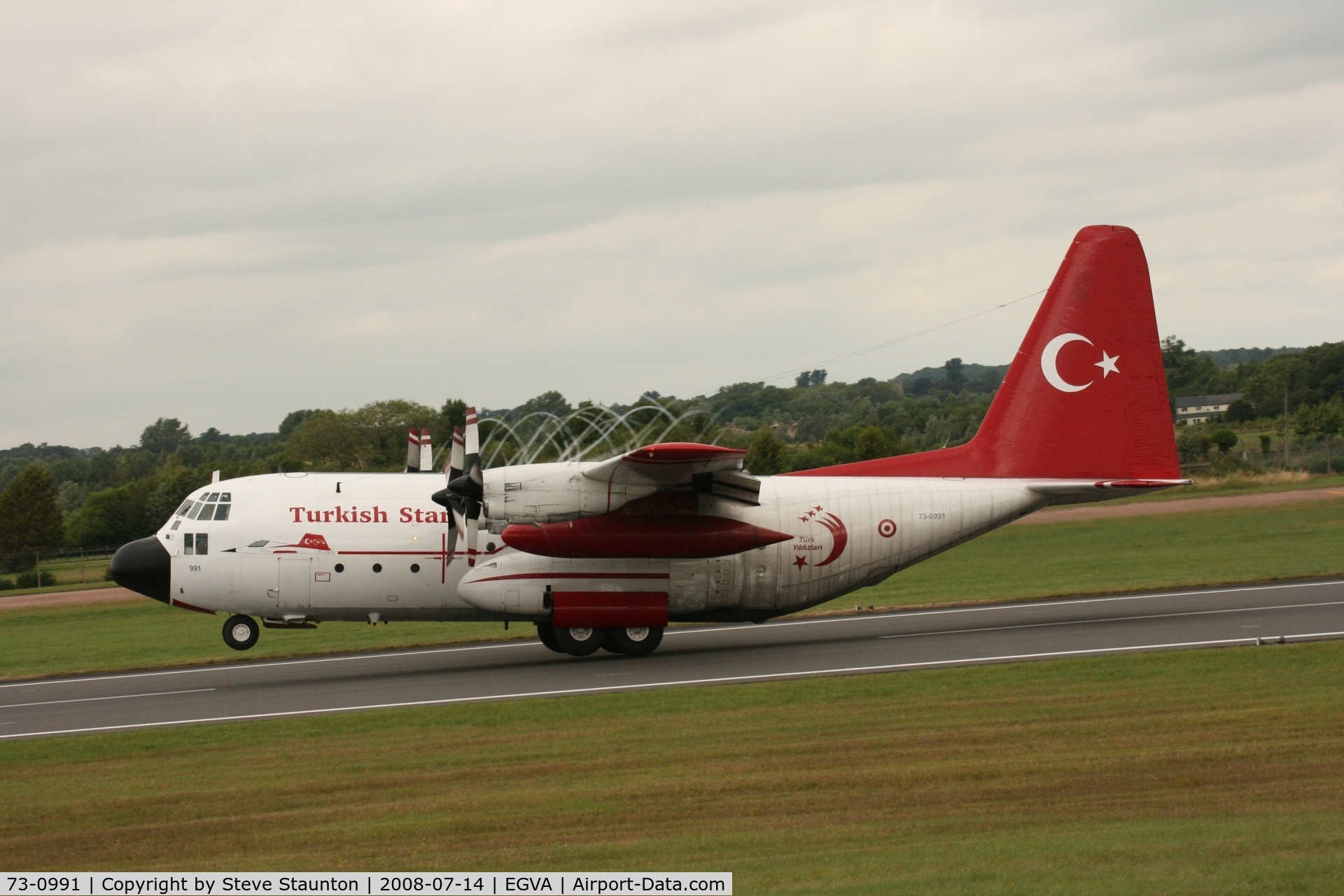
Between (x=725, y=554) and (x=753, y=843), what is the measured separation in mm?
11440

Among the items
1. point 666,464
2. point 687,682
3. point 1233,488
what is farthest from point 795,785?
point 1233,488

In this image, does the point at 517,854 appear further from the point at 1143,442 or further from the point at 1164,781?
the point at 1143,442

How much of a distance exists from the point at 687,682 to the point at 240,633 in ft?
28.8

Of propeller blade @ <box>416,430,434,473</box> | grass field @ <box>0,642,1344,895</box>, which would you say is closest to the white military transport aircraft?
propeller blade @ <box>416,430,434,473</box>

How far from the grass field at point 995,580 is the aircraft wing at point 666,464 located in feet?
28.4

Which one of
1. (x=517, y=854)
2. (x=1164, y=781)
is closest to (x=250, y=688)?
(x=517, y=854)

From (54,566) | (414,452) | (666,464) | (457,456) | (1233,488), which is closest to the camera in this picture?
(666,464)

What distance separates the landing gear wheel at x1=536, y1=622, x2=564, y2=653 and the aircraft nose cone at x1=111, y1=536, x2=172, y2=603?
6.69m

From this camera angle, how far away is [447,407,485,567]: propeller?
20312 millimetres

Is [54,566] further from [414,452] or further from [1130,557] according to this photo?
[1130,557]

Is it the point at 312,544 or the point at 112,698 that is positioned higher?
the point at 312,544

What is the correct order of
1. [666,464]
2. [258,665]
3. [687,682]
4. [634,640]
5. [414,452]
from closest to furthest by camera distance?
[687,682]
[666,464]
[634,640]
[414,452]
[258,665]
